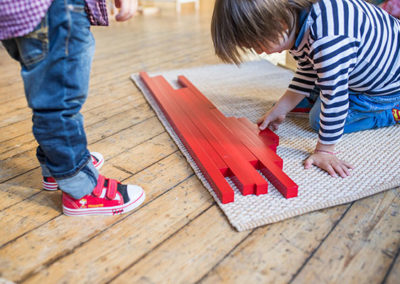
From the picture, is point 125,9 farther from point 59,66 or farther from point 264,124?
point 264,124

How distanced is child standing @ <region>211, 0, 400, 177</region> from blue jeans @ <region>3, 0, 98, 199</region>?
330 mm

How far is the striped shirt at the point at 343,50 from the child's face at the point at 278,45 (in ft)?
0.06

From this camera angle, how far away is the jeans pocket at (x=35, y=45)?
560 millimetres

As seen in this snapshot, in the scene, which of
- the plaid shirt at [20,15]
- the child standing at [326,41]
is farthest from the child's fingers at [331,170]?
the plaid shirt at [20,15]

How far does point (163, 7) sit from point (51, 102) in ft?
12.2

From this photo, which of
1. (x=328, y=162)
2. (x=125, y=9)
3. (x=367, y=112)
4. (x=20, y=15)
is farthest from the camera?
(x=367, y=112)

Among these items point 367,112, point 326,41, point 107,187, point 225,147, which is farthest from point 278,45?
point 107,187

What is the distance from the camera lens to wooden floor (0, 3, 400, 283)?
610 mm

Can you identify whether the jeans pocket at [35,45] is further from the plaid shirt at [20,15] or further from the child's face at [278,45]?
the child's face at [278,45]

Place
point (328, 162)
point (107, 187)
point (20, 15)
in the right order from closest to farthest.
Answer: point (20, 15) < point (107, 187) < point (328, 162)

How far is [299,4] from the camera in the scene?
2.65ft

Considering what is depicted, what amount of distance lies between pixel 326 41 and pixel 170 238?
557 mm

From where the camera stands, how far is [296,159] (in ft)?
3.10

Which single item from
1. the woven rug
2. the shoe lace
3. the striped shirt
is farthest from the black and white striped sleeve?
the shoe lace
